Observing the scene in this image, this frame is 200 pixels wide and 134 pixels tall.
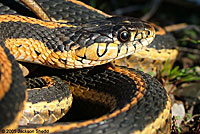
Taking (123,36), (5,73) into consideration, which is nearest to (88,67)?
(123,36)

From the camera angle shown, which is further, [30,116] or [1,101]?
[30,116]

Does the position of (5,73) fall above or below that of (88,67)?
above

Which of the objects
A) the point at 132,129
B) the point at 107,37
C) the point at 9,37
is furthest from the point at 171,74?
the point at 9,37

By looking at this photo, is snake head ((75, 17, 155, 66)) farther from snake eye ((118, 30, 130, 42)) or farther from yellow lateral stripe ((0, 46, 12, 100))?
yellow lateral stripe ((0, 46, 12, 100))

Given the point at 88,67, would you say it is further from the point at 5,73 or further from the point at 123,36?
the point at 5,73

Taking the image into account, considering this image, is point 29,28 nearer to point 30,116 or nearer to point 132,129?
point 30,116

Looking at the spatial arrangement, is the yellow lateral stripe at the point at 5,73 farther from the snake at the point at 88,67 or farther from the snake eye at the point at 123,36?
the snake eye at the point at 123,36

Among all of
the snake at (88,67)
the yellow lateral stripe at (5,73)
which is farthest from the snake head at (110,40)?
the yellow lateral stripe at (5,73)

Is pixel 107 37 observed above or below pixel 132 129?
above

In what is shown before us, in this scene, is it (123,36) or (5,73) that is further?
(123,36)
